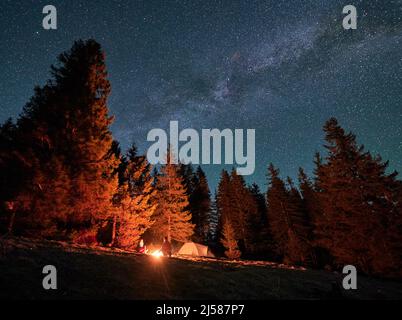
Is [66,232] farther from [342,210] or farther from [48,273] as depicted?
[342,210]

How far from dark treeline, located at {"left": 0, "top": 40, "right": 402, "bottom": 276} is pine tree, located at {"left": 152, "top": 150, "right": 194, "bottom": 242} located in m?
0.14

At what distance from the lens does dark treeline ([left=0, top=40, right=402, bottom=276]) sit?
14.1m

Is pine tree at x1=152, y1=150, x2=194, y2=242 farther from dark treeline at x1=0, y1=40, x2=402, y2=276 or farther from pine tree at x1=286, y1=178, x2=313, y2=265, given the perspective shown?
pine tree at x1=286, y1=178, x2=313, y2=265

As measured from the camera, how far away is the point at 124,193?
21.5 m

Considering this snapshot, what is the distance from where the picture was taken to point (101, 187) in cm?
1694

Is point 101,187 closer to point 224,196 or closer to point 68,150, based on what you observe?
point 68,150

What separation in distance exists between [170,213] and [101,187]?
16.8 m

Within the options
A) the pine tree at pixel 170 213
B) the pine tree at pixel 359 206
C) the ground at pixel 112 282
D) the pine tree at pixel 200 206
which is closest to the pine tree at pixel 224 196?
the pine tree at pixel 200 206

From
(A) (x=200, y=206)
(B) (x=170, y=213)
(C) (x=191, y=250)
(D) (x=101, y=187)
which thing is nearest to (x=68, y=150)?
(D) (x=101, y=187)

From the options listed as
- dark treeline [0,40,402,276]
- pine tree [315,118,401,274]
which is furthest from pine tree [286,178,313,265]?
pine tree [315,118,401,274]

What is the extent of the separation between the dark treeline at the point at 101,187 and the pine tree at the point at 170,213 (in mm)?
138

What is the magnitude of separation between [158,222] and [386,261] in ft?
82.1

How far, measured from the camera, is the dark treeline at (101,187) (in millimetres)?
14125
